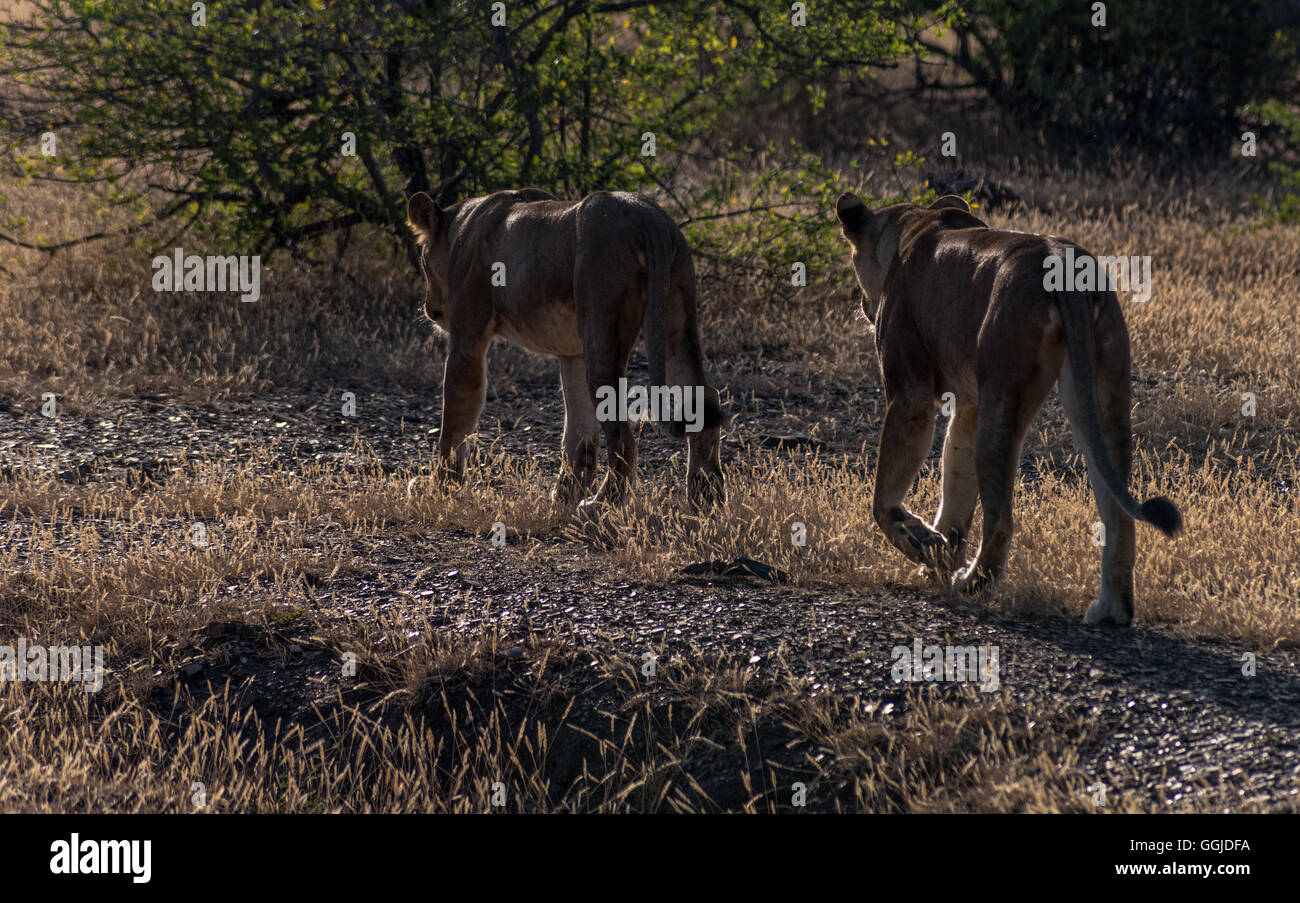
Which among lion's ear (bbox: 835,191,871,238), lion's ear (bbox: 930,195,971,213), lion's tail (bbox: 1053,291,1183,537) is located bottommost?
lion's tail (bbox: 1053,291,1183,537)

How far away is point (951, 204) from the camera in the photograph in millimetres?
5672

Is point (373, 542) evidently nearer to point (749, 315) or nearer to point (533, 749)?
point (533, 749)

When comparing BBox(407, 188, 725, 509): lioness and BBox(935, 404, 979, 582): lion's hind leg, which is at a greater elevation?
BBox(407, 188, 725, 509): lioness

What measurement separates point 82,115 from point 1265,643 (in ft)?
26.6

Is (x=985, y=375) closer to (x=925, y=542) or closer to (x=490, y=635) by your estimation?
(x=925, y=542)

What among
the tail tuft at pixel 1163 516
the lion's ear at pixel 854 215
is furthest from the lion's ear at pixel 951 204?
the tail tuft at pixel 1163 516

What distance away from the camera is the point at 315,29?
9531mm

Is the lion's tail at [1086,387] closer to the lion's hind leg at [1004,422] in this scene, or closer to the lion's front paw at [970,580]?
the lion's hind leg at [1004,422]

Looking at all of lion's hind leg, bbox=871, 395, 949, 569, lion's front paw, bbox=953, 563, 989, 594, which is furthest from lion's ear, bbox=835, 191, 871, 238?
lion's front paw, bbox=953, 563, 989, 594

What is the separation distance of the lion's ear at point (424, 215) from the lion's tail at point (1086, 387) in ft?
11.3

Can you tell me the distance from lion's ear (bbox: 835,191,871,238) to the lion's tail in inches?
51.8

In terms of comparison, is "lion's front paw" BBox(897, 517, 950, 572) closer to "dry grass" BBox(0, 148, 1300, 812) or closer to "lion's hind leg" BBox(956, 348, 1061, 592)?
"dry grass" BBox(0, 148, 1300, 812)

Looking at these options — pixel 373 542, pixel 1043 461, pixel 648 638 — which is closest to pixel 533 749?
pixel 648 638

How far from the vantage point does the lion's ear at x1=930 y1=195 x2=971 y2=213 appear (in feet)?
17.5
